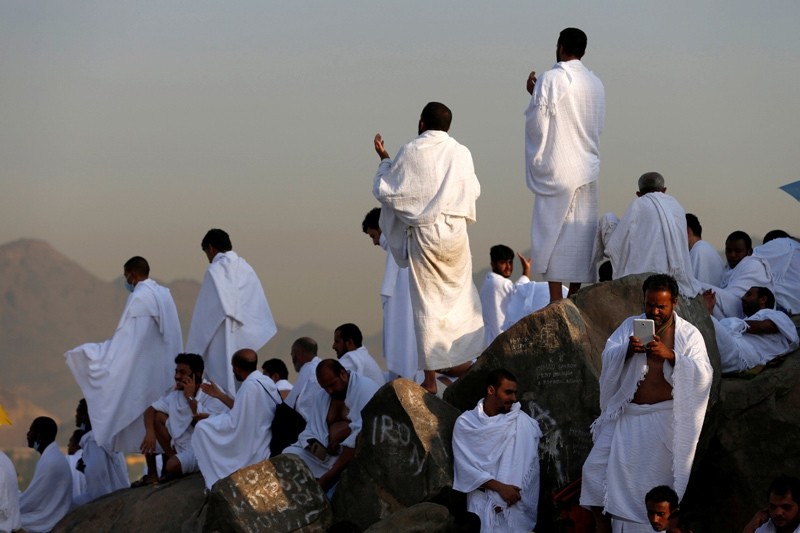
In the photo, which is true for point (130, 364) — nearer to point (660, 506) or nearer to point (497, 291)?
point (497, 291)

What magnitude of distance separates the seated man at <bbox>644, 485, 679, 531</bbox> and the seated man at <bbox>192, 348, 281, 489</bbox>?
14.7 ft

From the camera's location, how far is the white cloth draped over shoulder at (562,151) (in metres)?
12.4

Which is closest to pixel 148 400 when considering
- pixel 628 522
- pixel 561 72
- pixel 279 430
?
pixel 279 430

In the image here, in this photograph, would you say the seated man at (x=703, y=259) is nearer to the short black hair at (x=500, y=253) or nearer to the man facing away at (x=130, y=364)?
the short black hair at (x=500, y=253)

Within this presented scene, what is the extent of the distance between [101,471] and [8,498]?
5.07 ft

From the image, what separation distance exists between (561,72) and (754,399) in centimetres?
326

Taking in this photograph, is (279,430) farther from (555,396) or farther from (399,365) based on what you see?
(555,396)

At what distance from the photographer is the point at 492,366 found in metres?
11.7

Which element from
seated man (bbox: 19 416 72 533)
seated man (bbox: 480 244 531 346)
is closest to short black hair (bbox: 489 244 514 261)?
seated man (bbox: 480 244 531 346)

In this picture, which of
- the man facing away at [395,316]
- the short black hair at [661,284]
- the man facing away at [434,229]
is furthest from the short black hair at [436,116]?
the short black hair at [661,284]

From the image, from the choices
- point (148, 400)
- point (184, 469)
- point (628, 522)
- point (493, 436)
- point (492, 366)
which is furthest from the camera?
point (148, 400)

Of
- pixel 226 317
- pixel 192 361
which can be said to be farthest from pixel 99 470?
pixel 192 361

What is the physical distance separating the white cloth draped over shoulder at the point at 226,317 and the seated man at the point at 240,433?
61.9 inches

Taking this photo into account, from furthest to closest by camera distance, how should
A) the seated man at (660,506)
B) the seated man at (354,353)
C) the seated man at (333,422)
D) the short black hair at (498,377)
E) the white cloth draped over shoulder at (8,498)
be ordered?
the white cloth draped over shoulder at (8,498), the seated man at (354,353), the seated man at (333,422), the short black hair at (498,377), the seated man at (660,506)
